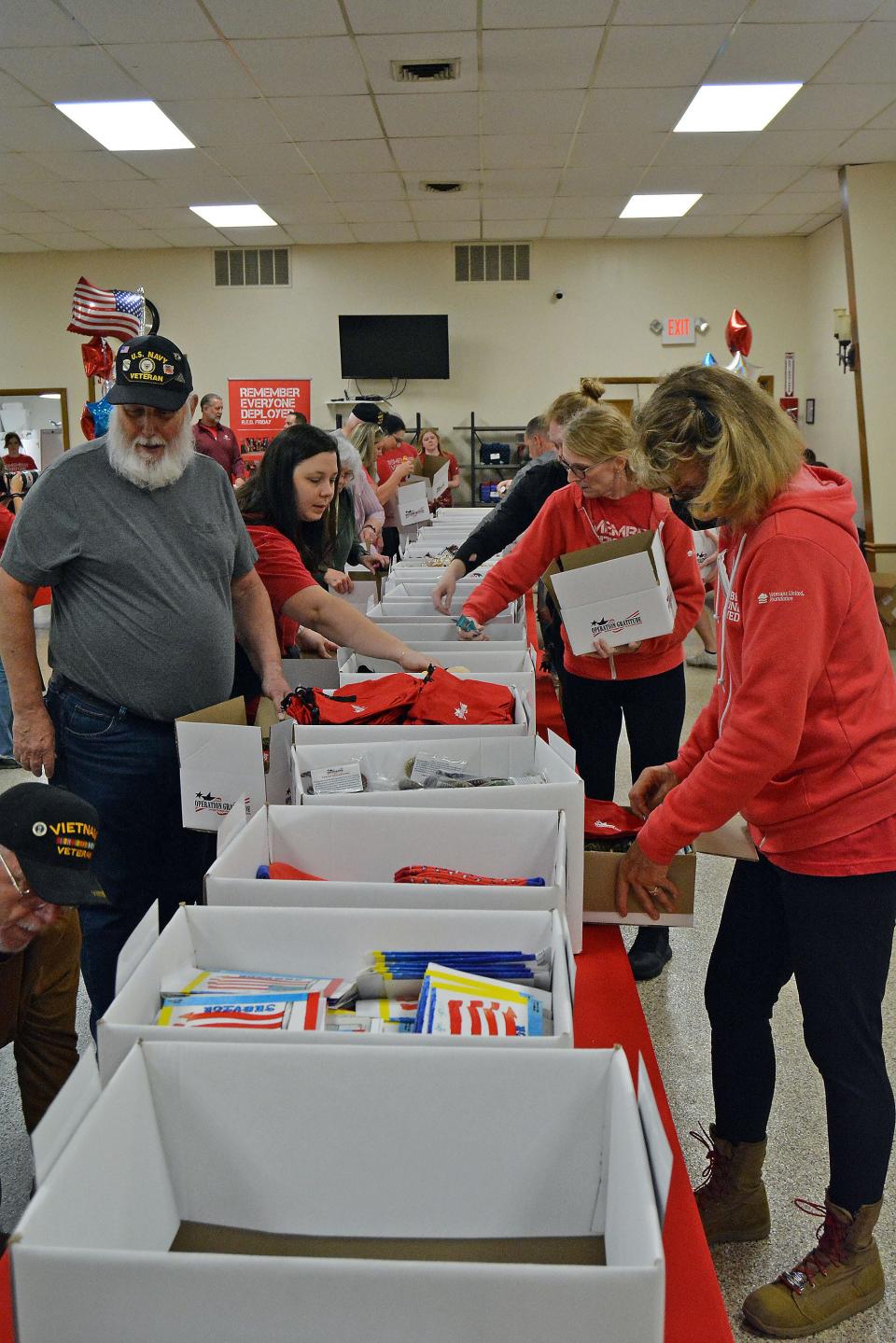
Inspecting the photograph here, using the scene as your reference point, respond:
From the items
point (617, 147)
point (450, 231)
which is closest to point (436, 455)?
point (450, 231)

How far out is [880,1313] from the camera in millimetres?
1730

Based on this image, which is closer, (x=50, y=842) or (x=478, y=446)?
(x=50, y=842)

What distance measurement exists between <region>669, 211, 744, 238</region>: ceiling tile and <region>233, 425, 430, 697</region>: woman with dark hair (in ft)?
27.3

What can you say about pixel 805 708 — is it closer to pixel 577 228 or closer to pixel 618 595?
pixel 618 595

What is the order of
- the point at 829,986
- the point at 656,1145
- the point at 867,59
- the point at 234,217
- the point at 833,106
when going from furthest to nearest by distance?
the point at 234,217, the point at 833,106, the point at 867,59, the point at 829,986, the point at 656,1145

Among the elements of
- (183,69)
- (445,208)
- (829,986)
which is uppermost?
(445,208)

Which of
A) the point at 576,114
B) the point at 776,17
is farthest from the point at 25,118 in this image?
the point at 776,17

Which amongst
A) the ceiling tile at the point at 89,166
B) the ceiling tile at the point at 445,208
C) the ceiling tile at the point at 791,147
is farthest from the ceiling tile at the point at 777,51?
the ceiling tile at the point at 89,166

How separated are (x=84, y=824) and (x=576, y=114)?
22.1ft

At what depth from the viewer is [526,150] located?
24.4 ft

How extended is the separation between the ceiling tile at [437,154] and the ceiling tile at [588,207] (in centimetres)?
146

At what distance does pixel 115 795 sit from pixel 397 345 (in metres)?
9.76

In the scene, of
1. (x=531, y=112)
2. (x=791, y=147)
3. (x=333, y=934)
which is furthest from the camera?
(x=791, y=147)

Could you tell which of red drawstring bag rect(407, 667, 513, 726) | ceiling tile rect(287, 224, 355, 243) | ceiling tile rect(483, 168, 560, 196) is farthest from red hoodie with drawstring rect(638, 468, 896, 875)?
ceiling tile rect(287, 224, 355, 243)
